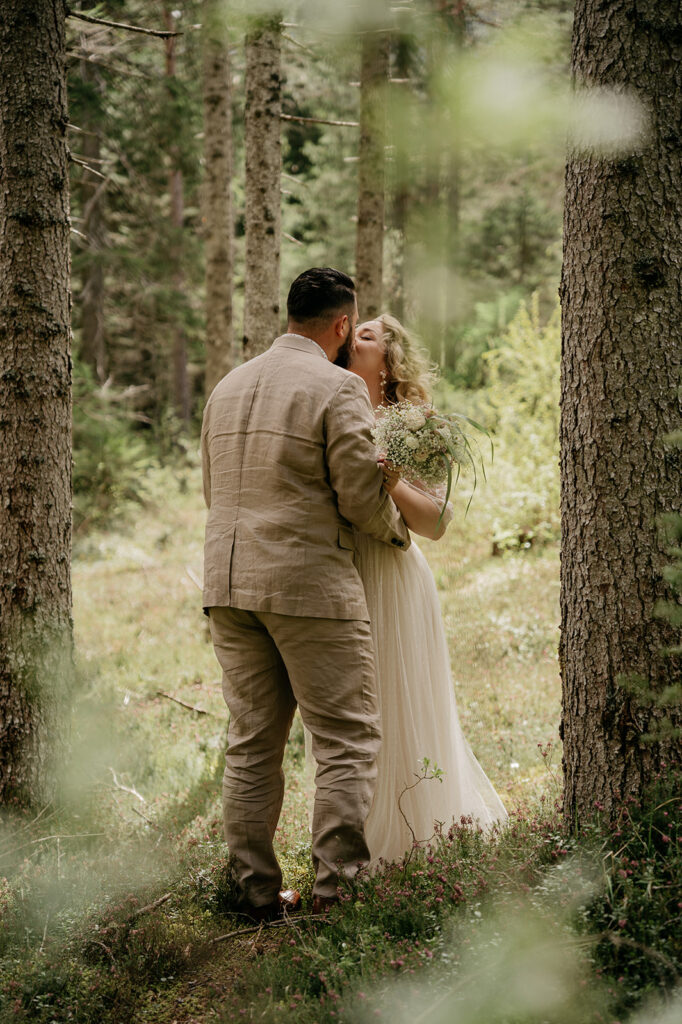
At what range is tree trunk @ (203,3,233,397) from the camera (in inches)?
358

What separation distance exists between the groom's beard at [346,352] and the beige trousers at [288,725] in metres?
1.27

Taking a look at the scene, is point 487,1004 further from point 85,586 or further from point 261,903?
point 85,586

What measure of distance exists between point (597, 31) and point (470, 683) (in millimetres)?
4850

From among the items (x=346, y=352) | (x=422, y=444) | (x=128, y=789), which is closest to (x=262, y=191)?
(x=346, y=352)

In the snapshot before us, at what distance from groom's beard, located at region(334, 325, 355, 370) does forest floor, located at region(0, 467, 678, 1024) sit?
7.35 ft

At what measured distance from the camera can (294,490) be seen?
3352 mm

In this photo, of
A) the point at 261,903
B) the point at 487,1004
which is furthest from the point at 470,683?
the point at 487,1004

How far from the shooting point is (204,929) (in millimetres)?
3428

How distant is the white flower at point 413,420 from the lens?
3.28 meters

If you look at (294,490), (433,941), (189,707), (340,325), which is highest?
(340,325)

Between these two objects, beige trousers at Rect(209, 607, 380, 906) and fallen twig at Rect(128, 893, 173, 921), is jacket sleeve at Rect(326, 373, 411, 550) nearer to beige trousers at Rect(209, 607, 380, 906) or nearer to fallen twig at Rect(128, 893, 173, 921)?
beige trousers at Rect(209, 607, 380, 906)

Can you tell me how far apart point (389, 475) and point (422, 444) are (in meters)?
0.22

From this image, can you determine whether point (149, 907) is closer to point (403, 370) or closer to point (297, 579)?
point (297, 579)

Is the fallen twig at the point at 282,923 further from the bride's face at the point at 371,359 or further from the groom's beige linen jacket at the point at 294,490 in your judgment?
the bride's face at the point at 371,359
